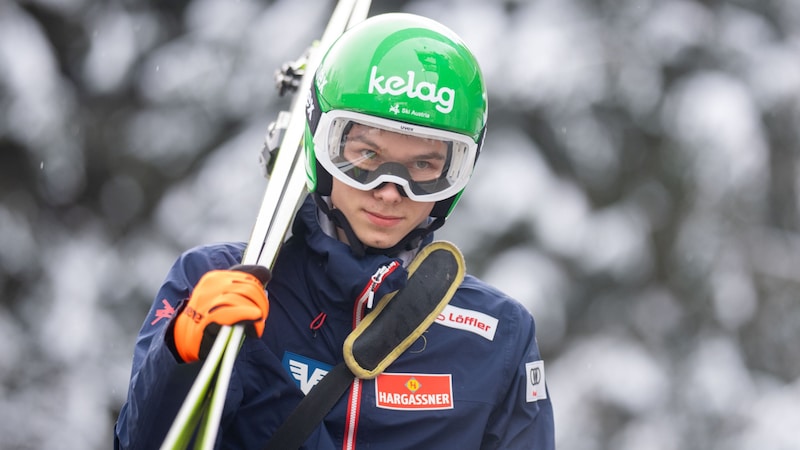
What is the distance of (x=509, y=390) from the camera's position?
8.55 ft

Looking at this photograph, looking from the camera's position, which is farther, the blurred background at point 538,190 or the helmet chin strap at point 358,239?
the blurred background at point 538,190

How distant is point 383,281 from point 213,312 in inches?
18.9

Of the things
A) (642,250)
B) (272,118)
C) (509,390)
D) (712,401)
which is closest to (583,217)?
(642,250)

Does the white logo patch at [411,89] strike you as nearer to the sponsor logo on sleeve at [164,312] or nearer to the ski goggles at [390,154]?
the ski goggles at [390,154]

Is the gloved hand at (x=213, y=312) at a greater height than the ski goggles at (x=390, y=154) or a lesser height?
lesser

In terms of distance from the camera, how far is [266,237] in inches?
100

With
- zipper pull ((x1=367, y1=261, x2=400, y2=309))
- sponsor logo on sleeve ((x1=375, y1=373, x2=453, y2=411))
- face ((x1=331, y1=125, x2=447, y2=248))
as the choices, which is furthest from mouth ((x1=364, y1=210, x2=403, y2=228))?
sponsor logo on sleeve ((x1=375, y1=373, x2=453, y2=411))

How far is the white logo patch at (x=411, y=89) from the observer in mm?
2510

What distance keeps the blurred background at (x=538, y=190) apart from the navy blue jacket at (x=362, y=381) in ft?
13.0

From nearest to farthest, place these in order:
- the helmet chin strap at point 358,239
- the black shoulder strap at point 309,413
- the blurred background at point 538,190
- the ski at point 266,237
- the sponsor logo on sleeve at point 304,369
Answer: the ski at point 266,237 → the black shoulder strap at point 309,413 → the sponsor logo on sleeve at point 304,369 → the helmet chin strap at point 358,239 → the blurred background at point 538,190

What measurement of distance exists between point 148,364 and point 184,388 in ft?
0.27

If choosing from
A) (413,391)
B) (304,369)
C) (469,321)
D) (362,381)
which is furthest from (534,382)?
(304,369)

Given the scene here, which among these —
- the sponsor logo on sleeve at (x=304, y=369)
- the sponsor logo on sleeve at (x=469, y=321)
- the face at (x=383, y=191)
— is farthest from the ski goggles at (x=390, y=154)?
the sponsor logo on sleeve at (x=304, y=369)

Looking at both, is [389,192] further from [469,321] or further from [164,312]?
[164,312]
